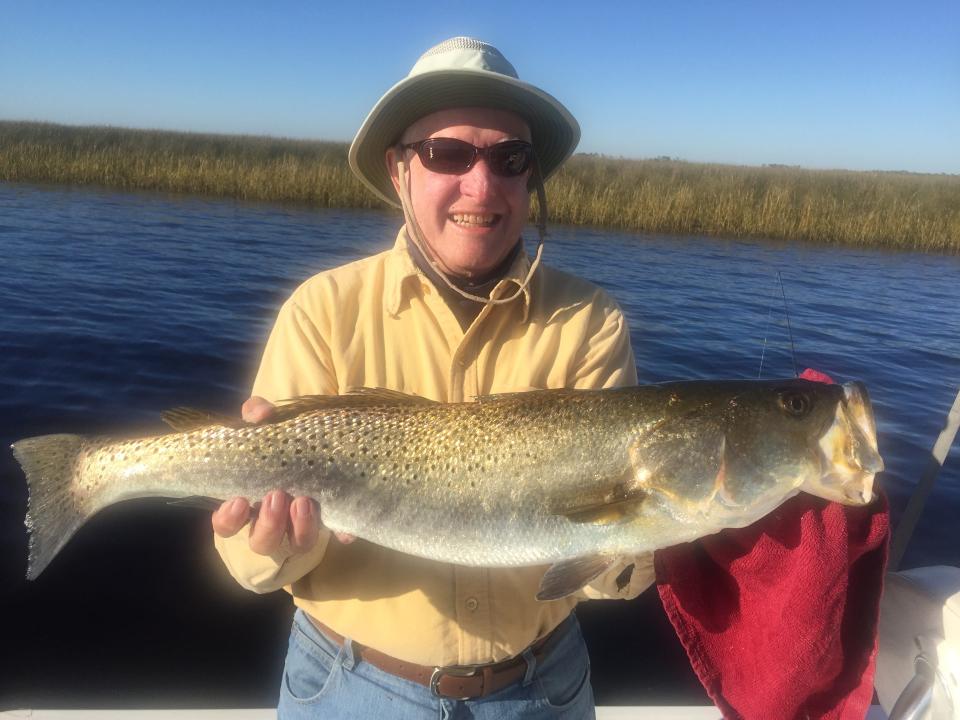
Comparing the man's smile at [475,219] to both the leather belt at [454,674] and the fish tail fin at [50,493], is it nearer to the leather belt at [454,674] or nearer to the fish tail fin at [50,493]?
the leather belt at [454,674]

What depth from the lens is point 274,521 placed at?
2.76 m

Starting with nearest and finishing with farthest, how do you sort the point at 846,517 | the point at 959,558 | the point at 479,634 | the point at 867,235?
the point at 846,517
the point at 479,634
the point at 959,558
the point at 867,235

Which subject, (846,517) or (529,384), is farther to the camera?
(529,384)

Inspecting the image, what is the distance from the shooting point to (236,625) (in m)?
6.50

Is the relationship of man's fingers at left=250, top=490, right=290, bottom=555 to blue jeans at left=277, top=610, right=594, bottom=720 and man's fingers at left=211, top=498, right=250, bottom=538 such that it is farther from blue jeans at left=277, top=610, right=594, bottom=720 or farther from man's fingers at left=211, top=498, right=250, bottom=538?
blue jeans at left=277, top=610, right=594, bottom=720

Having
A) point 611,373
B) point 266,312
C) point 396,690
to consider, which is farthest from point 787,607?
point 266,312

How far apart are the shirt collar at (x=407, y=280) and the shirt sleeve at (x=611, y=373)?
35 centimetres

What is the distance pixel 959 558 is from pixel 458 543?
7637mm

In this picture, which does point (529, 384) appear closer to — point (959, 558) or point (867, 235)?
point (959, 558)

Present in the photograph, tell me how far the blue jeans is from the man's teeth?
1.74 m

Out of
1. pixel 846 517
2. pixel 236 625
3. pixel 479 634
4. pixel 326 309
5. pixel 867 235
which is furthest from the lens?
pixel 867 235

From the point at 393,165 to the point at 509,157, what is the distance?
0.71 meters

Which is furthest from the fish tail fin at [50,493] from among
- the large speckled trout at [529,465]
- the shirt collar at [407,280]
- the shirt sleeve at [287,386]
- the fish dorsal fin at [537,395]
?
the fish dorsal fin at [537,395]

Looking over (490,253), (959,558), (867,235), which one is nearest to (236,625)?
(490,253)
